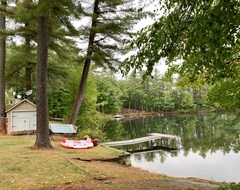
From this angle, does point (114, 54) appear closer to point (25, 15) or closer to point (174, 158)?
point (25, 15)

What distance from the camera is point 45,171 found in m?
6.04

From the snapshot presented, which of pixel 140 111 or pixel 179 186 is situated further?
pixel 140 111

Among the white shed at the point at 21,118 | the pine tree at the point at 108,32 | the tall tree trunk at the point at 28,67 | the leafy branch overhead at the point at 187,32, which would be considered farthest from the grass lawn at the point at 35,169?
the tall tree trunk at the point at 28,67

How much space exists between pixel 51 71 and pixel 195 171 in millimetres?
10167

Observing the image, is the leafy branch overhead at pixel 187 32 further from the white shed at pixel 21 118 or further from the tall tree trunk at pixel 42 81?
the white shed at pixel 21 118

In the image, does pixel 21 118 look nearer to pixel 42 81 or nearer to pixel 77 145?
pixel 77 145

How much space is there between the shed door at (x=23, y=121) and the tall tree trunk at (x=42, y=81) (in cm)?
607

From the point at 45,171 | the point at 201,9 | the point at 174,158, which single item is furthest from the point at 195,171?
the point at 201,9

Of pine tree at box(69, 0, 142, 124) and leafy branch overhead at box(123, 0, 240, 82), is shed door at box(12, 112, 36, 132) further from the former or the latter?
leafy branch overhead at box(123, 0, 240, 82)

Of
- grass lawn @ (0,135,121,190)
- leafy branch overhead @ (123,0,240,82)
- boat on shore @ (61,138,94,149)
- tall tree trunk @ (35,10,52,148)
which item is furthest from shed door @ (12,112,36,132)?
leafy branch overhead @ (123,0,240,82)

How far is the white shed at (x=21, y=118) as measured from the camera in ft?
47.3

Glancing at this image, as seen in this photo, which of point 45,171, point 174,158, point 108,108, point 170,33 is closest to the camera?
point 170,33

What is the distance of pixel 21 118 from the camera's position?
48.1ft

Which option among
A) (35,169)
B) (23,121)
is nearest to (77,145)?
(35,169)
